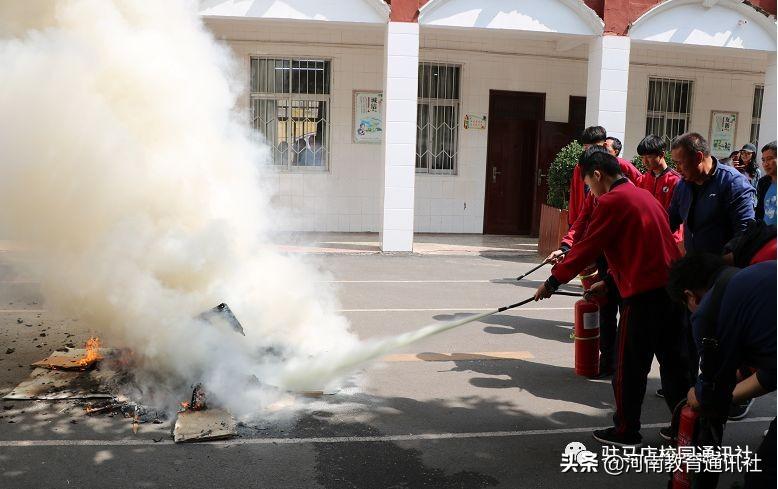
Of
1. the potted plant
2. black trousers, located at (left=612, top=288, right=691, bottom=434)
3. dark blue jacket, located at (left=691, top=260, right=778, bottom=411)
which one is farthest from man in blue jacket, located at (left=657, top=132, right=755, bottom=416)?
the potted plant

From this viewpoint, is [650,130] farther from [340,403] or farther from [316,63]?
[340,403]

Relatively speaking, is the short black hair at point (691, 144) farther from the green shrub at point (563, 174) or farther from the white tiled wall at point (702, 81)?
the white tiled wall at point (702, 81)

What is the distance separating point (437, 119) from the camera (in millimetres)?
14289

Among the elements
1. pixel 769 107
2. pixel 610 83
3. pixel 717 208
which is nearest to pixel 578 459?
pixel 717 208

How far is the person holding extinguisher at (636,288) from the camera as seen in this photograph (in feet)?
13.7

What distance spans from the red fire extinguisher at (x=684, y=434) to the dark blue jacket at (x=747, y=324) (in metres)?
0.40

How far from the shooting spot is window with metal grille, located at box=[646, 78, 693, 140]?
15078 millimetres

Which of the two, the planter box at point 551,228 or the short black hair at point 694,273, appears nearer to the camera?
the short black hair at point 694,273

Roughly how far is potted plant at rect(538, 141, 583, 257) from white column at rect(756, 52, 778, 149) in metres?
3.56

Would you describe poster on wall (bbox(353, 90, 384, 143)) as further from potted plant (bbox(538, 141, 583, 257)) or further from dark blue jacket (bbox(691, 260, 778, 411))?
dark blue jacket (bbox(691, 260, 778, 411))

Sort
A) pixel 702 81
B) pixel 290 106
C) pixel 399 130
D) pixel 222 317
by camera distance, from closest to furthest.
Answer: pixel 222 317 → pixel 399 130 → pixel 290 106 → pixel 702 81

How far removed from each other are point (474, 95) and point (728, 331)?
1200cm

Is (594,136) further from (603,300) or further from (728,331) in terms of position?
(728,331)

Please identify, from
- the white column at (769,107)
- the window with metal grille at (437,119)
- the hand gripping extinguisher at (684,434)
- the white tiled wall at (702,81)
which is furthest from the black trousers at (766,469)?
the white tiled wall at (702,81)
